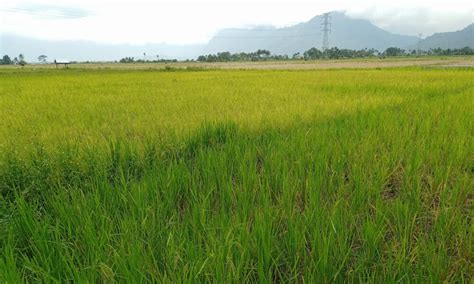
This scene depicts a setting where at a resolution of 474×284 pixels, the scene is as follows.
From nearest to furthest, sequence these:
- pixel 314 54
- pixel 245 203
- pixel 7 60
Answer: pixel 245 203
pixel 314 54
pixel 7 60

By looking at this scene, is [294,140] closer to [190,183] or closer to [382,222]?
[190,183]

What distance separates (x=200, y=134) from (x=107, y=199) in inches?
57.9

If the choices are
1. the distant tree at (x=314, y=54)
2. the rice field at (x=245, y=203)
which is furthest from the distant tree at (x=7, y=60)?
the rice field at (x=245, y=203)

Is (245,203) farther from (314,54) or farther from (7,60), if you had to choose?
(7,60)

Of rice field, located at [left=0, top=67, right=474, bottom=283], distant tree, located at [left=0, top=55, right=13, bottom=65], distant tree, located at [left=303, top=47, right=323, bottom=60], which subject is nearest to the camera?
rice field, located at [left=0, top=67, right=474, bottom=283]

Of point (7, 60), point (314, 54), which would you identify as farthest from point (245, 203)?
point (7, 60)

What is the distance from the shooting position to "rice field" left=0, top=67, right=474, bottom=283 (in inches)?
47.6

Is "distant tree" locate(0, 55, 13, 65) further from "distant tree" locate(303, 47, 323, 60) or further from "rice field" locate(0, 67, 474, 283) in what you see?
"rice field" locate(0, 67, 474, 283)

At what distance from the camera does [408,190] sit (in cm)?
191

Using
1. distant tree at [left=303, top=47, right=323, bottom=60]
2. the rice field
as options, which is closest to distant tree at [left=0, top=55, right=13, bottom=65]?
distant tree at [left=303, top=47, right=323, bottom=60]

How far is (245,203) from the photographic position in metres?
1.70

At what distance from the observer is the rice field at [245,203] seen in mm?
1209

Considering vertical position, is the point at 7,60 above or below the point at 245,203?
above

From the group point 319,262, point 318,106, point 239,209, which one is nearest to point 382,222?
point 319,262
